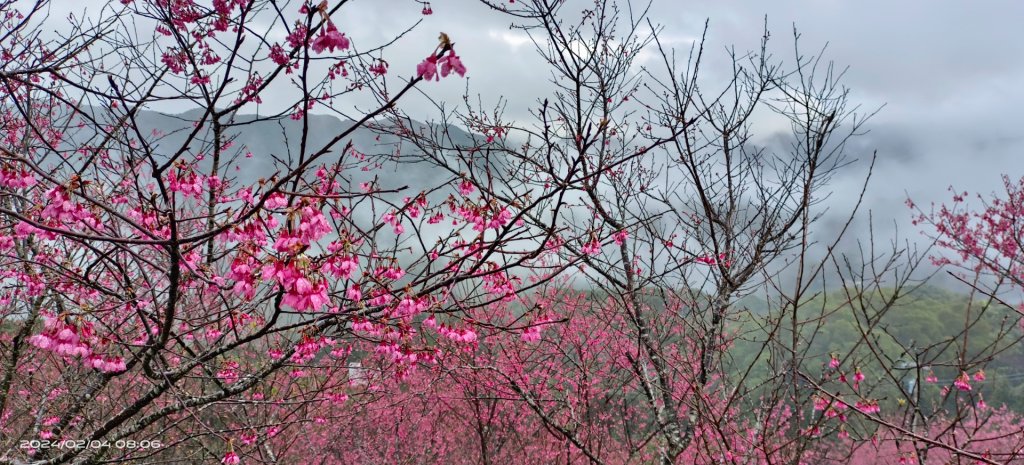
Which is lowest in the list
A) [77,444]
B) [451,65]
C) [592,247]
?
[77,444]

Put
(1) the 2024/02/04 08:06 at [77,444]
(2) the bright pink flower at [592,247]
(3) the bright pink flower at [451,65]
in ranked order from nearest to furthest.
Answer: (3) the bright pink flower at [451,65]
(2) the bright pink flower at [592,247]
(1) the 2024/02/04 08:06 at [77,444]

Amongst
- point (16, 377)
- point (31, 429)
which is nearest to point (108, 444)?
point (31, 429)

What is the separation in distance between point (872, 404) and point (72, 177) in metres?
4.73

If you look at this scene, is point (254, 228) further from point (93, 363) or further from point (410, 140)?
point (410, 140)

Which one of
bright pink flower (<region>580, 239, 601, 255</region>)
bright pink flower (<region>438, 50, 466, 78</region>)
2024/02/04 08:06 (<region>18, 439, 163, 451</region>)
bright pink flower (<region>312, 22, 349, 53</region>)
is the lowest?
2024/02/04 08:06 (<region>18, 439, 163, 451</region>)

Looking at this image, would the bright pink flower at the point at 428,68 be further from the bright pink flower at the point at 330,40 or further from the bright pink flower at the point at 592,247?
the bright pink flower at the point at 592,247

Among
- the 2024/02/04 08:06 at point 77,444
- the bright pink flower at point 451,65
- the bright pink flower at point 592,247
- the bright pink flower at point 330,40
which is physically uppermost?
the bright pink flower at point 592,247

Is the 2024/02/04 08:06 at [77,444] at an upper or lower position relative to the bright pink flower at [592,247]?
lower

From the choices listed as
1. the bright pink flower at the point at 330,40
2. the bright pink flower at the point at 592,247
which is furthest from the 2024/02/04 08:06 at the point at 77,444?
the bright pink flower at the point at 592,247

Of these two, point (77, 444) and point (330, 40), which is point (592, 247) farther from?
point (77, 444)

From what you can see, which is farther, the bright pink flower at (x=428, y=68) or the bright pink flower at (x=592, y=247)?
the bright pink flower at (x=592, y=247)

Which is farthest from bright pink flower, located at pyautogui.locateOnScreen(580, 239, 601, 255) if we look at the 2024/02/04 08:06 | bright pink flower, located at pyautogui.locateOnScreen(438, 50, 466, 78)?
the 2024/02/04 08:06

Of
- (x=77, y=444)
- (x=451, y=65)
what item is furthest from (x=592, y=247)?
(x=77, y=444)

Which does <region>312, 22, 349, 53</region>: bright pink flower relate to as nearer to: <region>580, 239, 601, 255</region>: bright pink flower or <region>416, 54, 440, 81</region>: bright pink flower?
<region>416, 54, 440, 81</region>: bright pink flower
